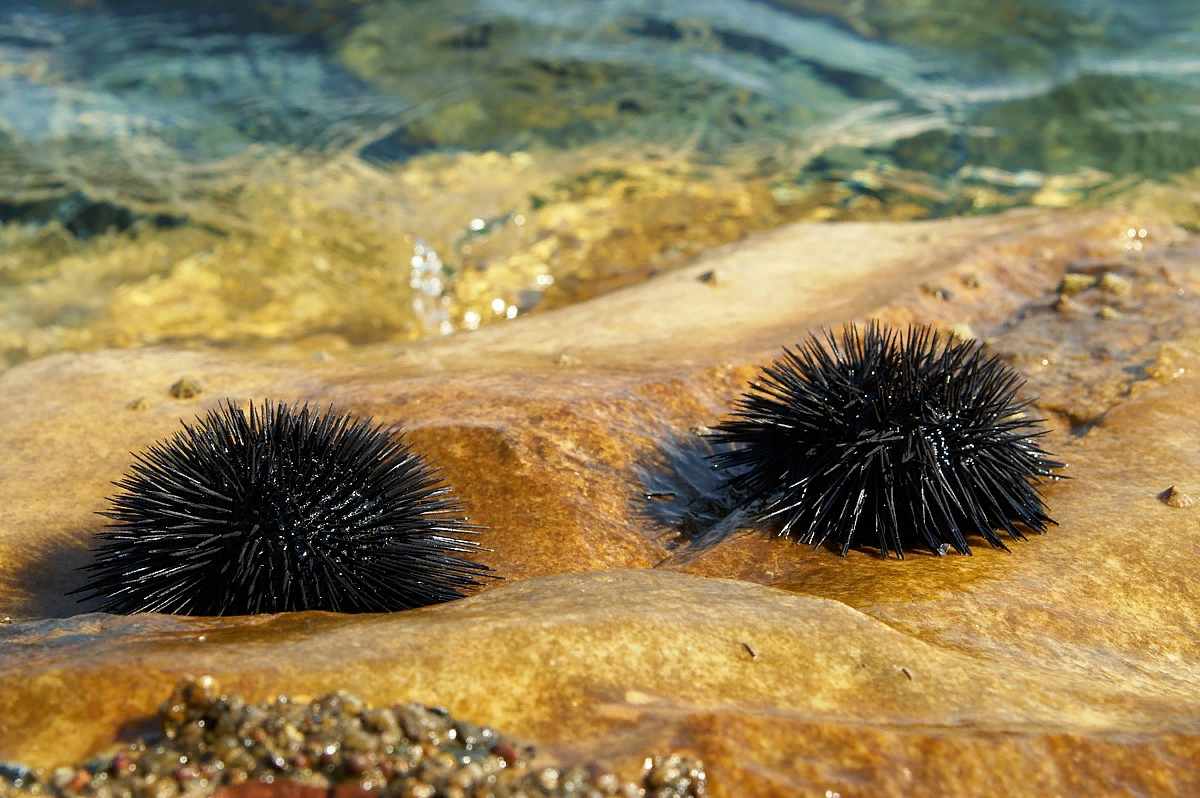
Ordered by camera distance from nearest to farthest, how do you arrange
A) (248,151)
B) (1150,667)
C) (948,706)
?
(948,706) < (1150,667) < (248,151)

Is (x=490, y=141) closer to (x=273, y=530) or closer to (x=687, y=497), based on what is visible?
(x=687, y=497)

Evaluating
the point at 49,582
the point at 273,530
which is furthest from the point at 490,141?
the point at 273,530

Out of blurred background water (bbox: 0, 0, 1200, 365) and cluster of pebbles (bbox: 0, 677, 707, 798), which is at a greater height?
blurred background water (bbox: 0, 0, 1200, 365)

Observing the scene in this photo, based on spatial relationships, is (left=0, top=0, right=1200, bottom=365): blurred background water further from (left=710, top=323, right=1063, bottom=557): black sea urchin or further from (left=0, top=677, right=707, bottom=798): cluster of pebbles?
(left=0, top=677, right=707, bottom=798): cluster of pebbles

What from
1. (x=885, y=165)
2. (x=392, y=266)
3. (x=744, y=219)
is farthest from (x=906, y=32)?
(x=392, y=266)

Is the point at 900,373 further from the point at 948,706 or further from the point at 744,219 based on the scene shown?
the point at 744,219

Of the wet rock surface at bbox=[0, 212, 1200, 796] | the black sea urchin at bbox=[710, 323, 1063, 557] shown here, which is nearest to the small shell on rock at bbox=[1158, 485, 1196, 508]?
the wet rock surface at bbox=[0, 212, 1200, 796]

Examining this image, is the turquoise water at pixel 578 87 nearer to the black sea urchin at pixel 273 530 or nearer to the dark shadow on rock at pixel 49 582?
the dark shadow on rock at pixel 49 582
